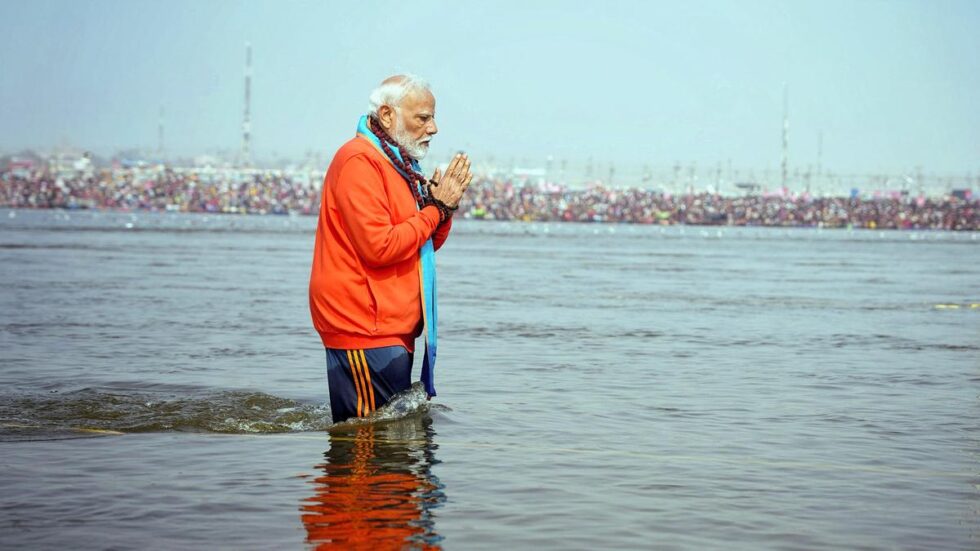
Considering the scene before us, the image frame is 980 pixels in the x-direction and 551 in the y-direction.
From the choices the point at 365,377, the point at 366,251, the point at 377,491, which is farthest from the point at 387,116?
the point at 377,491

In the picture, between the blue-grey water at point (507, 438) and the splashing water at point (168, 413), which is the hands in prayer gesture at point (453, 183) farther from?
the blue-grey water at point (507, 438)

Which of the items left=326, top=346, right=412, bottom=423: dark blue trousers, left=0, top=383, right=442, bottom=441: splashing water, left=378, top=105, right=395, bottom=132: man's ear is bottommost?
left=0, top=383, right=442, bottom=441: splashing water

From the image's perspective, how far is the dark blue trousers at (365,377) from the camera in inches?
247

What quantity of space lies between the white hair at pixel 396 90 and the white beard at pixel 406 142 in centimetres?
9

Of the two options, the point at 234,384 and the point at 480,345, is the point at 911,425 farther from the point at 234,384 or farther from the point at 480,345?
the point at 480,345

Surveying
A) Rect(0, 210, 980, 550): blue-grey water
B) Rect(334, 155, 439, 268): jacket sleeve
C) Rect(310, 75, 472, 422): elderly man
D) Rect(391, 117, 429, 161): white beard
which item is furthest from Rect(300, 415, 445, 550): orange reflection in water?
Rect(391, 117, 429, 161): white beard

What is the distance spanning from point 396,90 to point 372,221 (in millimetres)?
654

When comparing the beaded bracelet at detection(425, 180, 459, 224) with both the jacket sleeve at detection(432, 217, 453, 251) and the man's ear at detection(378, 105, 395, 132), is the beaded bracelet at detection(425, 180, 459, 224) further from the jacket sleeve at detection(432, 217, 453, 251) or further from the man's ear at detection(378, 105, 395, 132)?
the man's ear at detection(378, 105, 395, 132)

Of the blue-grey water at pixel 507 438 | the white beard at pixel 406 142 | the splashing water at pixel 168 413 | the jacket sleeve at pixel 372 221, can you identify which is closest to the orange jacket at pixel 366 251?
the jacket sleeve at pixel 372 221

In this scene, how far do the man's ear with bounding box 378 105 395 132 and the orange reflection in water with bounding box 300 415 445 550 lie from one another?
144 cm

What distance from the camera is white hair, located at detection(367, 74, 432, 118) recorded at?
6246mm

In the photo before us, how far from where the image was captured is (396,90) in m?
6.25

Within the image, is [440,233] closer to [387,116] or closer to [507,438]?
[387,116]

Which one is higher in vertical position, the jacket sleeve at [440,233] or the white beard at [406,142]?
the white beard at [406,142]
